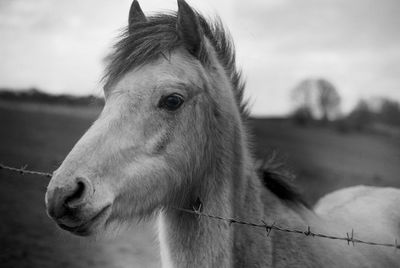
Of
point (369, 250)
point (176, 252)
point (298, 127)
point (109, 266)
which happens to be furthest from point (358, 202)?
point (298, 127)

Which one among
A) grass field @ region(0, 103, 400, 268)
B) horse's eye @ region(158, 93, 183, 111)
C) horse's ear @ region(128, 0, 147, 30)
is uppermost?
horse's ear @ region(128, 0, 147, 30)

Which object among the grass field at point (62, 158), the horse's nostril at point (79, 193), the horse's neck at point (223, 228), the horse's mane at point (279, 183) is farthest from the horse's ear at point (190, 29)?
the horse's nostril at point (79, 193)

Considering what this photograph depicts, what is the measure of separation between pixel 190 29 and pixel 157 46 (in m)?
0.31

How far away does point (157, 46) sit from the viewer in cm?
306

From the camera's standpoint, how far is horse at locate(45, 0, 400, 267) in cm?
245

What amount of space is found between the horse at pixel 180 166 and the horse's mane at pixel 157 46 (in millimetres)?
10

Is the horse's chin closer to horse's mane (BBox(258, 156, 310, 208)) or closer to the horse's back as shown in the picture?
horse's mane (BBox(258, 156, 310, 208))

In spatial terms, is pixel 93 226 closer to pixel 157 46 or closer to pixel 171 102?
pixel 171 102

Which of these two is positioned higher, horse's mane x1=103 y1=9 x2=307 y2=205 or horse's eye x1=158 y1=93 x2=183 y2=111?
horse's mane x1=103 y1=9 x2=307 y2=205

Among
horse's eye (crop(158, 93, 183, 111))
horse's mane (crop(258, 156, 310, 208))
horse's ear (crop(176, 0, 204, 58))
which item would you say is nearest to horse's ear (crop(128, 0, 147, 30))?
horse's ear (crop(176, 0, 204, 58))

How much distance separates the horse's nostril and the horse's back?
2774 mm

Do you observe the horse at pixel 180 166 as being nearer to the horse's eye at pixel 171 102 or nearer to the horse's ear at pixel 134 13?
the horse's eye at pixel 171 102

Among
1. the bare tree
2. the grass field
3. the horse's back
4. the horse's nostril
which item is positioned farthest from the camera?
the bare tree

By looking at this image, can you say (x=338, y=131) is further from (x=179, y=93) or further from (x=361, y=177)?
(x=179, y=93)
